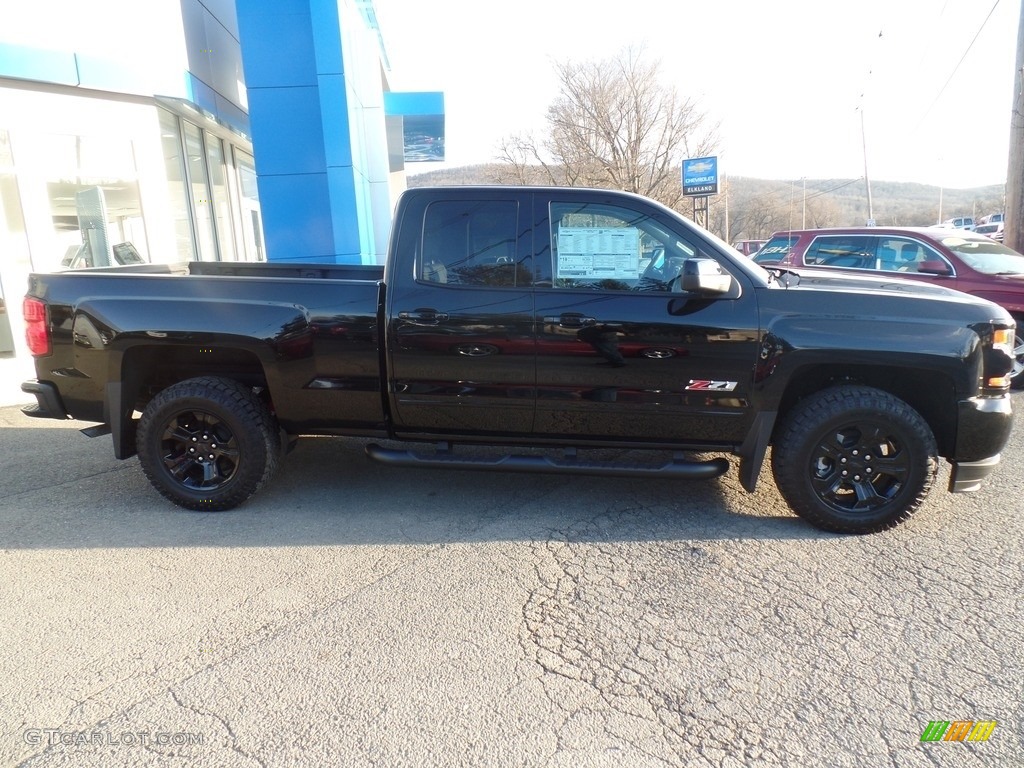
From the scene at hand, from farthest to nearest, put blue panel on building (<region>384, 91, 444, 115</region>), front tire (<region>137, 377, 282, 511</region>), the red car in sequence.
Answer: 1. blue panel on building (<region>384, 91, 444, 115</region>)
2. the red car
3. front tire (<region>137, 377, 282, 511</region>)

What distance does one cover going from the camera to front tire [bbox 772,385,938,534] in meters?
3.59

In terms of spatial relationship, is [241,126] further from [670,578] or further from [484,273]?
[670,578]

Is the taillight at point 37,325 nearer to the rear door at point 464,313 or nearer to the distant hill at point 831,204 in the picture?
the rear door at point 464,313

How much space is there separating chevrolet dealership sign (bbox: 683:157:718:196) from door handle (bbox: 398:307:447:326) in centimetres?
2353

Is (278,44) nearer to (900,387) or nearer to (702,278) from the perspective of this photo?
(702,278)

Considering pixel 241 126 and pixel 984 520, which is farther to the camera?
pixel 241 126

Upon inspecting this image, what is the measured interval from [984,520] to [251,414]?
447 centimetres

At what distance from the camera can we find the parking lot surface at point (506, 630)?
7.42ft

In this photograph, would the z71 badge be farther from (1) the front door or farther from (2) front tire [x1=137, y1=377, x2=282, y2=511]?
(2) front tire [x1=137, y1=377, x2=282, y2=511]

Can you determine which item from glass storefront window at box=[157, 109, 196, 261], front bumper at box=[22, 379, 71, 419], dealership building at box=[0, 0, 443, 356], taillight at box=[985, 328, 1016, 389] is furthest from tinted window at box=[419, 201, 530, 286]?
glass storefront window at box=[157, 109, 196, 261]

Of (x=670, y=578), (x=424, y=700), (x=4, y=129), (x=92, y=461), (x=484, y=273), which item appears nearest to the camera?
(x=424, y=700)

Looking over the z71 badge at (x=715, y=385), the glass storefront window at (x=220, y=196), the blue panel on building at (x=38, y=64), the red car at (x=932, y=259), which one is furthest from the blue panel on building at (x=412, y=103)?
the z71 badge at (x=715, y=385)

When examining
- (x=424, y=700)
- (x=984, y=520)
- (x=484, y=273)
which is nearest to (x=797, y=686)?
(x=424, y=700)

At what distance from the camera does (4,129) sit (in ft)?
25.2
